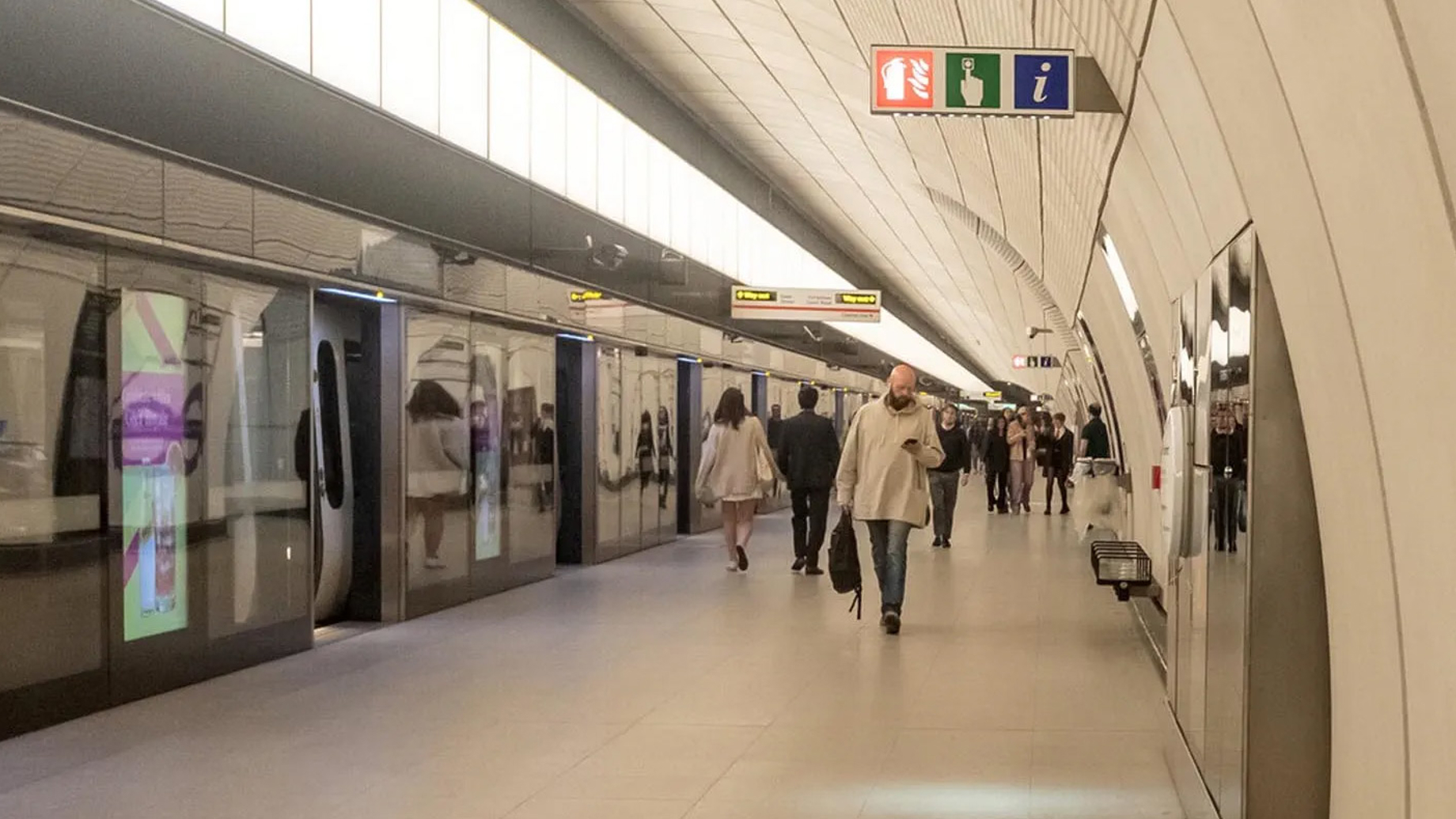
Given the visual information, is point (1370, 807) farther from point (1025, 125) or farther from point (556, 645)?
point (1025, 125)

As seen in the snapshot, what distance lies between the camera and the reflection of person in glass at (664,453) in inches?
709

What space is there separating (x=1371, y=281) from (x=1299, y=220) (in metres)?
0.60

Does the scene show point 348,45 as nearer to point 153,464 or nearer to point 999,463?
point 153,464

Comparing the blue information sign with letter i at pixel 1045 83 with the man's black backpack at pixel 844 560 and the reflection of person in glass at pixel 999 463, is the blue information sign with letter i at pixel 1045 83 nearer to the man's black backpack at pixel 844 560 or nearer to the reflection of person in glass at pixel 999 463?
the man's black backpack at pixel 844 560

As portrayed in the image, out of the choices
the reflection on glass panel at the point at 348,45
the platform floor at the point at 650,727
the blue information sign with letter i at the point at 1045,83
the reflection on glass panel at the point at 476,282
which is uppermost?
the reflection on glass panel at the point at 348,45

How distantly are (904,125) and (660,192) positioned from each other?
4747mm

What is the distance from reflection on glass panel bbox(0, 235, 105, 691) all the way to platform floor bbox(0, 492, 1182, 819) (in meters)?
0.47

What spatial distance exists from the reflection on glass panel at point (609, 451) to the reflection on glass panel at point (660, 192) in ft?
9.26

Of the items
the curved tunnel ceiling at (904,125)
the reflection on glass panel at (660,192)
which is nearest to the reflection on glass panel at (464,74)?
the curved tunnel ceiling at (904,125)

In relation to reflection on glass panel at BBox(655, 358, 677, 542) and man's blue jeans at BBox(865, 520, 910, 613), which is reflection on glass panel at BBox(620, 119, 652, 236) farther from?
man's blue jeans at BBox(865, 520, 910, 613)

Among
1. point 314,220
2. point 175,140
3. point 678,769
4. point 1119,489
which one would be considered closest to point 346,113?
point 314,220

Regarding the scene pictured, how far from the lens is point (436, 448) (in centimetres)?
1118

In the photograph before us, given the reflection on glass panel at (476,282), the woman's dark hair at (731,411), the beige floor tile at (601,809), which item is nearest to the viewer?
the beige floor tile at (601,809)

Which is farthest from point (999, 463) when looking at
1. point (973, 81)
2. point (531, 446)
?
point (973, 81)
